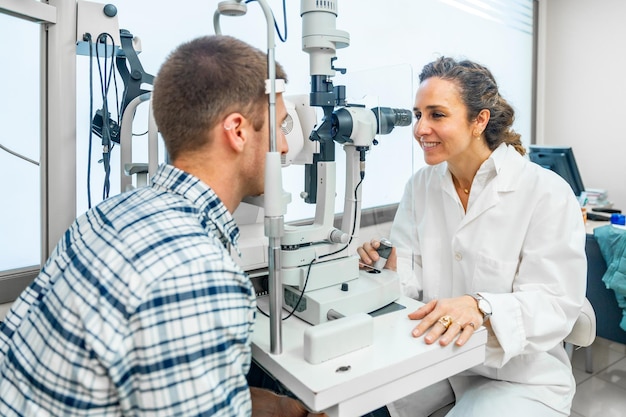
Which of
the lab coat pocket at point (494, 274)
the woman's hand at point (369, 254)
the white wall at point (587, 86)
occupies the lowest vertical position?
the lab coat pocket at point (494, 274)

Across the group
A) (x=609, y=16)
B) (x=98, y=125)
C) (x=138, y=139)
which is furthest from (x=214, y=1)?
(x=609, y=16)

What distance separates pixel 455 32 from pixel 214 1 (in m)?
1.54

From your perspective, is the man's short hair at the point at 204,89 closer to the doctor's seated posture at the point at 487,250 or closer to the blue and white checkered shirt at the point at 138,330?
the blue and white checkered shirt at the point at 138,330

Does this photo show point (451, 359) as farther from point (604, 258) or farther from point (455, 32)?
point (455, 32)

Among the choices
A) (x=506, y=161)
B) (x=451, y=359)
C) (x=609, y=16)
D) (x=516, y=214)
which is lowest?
(x=451, y=359)

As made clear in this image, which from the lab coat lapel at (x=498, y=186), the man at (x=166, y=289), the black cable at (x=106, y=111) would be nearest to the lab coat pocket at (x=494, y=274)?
the lab coat lapel at (x=498, y=186)

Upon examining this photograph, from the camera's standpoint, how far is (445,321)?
3.00ft

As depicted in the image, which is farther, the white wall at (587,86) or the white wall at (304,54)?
the white wall at (587,86)

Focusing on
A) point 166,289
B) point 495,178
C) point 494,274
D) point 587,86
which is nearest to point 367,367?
point 166,289

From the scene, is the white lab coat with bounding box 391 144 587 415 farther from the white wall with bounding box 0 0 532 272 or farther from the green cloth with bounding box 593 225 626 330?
the green cloth with bounding box 593 225 626 330

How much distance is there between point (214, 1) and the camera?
169 centimetres

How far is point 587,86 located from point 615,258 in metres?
1.74

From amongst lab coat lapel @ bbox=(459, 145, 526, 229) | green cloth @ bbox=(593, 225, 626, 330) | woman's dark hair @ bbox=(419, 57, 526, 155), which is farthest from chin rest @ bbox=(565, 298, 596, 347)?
green cloth @ bbox=(593, 225, 626, 330)

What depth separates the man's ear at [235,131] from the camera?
780mm
